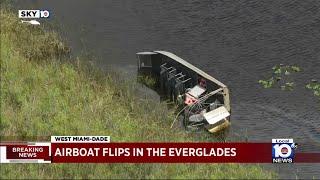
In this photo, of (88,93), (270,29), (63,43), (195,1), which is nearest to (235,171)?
(88,93)

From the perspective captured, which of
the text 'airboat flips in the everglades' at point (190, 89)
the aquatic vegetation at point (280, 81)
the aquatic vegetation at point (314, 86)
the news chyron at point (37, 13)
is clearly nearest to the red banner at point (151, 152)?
the text 'airboat flips in the everglades' at point (190, 89)

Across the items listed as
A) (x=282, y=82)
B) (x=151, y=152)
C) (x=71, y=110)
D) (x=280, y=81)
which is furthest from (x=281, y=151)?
A: (x=280, y=81)

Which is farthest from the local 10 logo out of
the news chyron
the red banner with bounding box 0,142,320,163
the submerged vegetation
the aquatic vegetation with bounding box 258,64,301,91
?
the news chyron

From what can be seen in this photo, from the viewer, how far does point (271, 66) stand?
33.6 meters

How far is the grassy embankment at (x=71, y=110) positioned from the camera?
52.2 feet

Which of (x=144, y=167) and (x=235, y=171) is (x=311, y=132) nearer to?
(x=235, y=171)

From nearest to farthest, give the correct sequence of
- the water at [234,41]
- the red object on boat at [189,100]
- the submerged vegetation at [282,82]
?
the red object on boat at [189,100] → the water at [234,41] → the submerged vegetation at [282,82]

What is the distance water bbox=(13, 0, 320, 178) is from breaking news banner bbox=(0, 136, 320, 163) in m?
7.00

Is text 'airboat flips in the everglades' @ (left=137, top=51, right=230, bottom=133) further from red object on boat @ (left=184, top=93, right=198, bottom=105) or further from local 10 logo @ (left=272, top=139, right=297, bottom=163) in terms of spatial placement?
local 10 logo @ (left=272, top=139, right=297, bottom=163)

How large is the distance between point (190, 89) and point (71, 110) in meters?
8.68

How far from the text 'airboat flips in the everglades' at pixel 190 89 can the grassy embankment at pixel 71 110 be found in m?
1.24

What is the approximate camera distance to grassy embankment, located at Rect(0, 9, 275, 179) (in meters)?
15.9

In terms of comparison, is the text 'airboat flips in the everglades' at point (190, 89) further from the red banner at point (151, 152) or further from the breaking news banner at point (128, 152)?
the red banner at point (151, 152)

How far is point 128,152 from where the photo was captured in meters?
15.8
